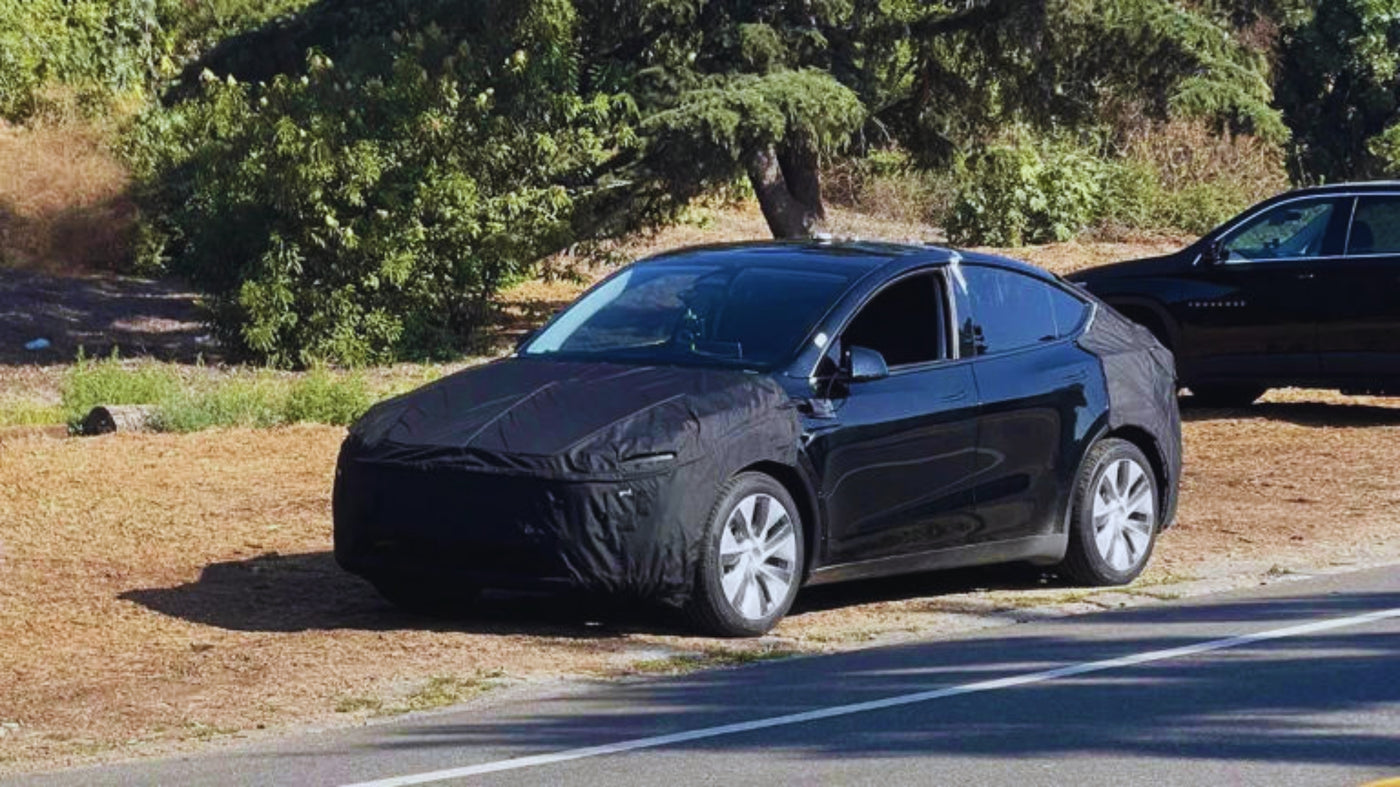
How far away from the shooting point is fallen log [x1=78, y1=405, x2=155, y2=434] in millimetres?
16125

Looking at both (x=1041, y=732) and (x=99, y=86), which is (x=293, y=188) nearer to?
(x=99, y=86)

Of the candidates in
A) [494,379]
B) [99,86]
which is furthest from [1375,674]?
[99,86]

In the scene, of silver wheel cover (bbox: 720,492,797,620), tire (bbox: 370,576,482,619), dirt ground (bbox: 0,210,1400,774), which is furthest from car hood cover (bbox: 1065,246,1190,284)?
silver wheel cover (bbox: 720,492,797,620)

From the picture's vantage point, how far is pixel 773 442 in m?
10.2

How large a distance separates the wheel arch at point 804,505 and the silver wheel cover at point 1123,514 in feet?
6.04

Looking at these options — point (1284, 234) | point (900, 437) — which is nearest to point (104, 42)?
point (1284, 234)

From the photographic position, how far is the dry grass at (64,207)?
2862 centimetres

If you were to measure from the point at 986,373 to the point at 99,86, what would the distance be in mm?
23466

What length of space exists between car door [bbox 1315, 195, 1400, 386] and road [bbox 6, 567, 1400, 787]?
730 cm

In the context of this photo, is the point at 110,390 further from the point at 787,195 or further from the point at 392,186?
the point at 787,195

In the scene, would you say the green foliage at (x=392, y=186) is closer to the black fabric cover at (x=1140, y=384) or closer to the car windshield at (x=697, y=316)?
the black fabric cover at (x=1140, y=384)

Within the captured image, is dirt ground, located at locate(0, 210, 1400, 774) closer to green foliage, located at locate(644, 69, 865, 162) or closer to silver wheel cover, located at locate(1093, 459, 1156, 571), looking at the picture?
silver wheel cover, located at locate(1093, 459, 1156, 571)

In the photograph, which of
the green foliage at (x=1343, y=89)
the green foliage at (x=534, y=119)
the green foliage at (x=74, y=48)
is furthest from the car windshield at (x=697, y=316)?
the green foliage at (x=1343, y=89)

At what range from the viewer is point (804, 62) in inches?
910
